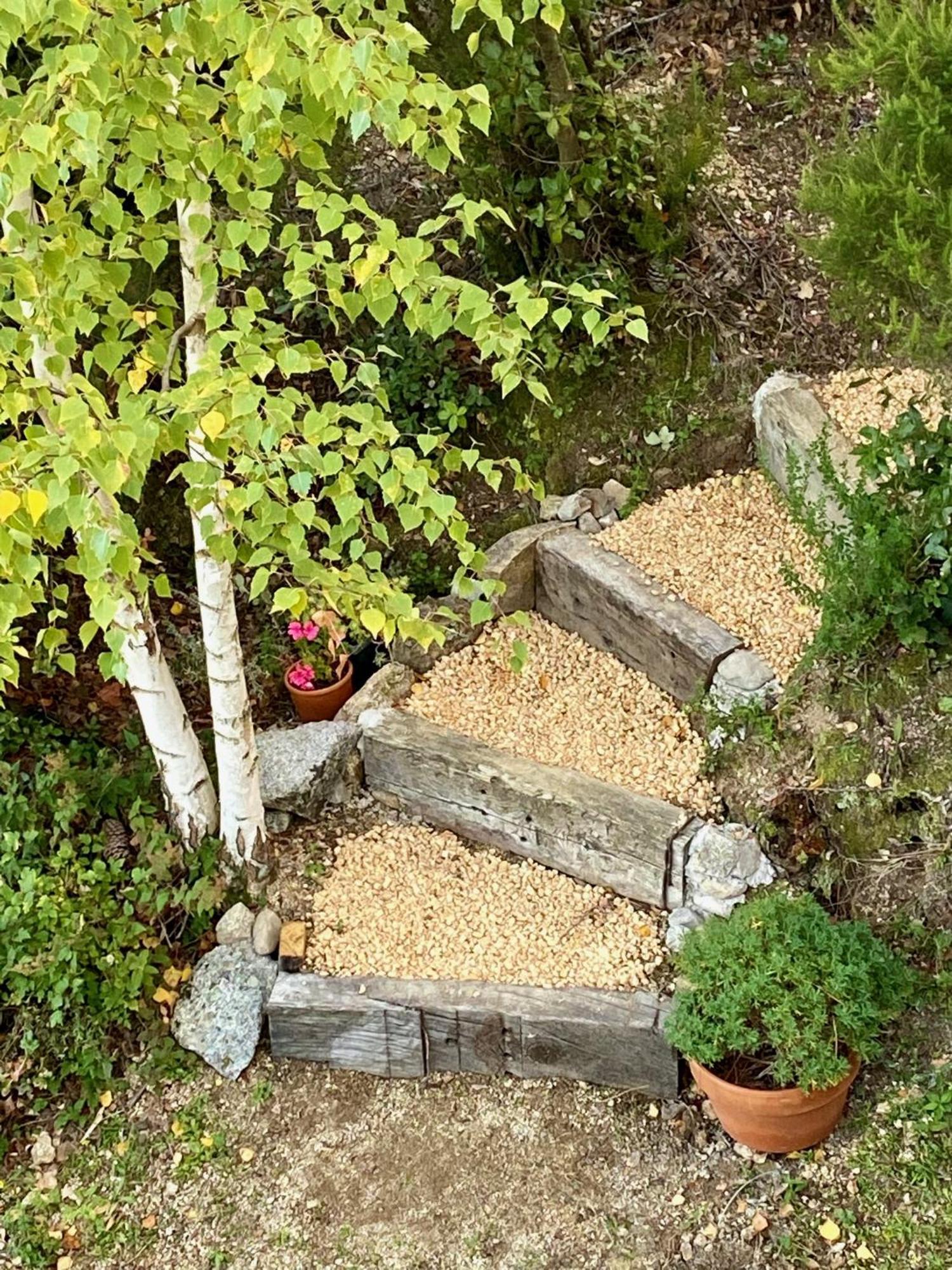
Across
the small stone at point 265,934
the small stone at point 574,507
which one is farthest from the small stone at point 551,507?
the small stone at point 265,934

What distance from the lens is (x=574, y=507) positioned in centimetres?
464

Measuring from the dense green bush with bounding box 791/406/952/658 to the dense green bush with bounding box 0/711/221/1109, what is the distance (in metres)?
2.08

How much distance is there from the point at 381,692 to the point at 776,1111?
1897 millimetres

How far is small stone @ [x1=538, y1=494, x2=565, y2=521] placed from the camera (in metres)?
4.70

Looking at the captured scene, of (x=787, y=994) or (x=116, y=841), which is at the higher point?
(x=787, y=994)

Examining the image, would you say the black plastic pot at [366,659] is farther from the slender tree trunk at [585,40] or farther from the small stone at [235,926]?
the slender tree trunk at [585,40]

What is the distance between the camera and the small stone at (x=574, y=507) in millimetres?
4645

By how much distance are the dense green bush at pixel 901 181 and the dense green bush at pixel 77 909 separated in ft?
8.50

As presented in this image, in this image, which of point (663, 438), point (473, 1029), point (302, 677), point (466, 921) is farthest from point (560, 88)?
point (473, 1029)

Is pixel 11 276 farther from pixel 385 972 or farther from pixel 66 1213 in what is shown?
pixel 66 1213

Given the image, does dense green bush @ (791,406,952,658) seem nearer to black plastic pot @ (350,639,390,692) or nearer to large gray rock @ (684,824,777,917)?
large gray rock @ (684,824,777,917)

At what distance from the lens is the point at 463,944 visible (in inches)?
142

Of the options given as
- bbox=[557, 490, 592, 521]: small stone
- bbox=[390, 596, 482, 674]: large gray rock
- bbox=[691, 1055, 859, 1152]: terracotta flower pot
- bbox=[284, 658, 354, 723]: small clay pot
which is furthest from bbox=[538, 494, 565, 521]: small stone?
bbox=[691, 1055, 859, 1152]: terracotta flower pot

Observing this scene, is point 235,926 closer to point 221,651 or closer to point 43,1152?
point 43,1152
